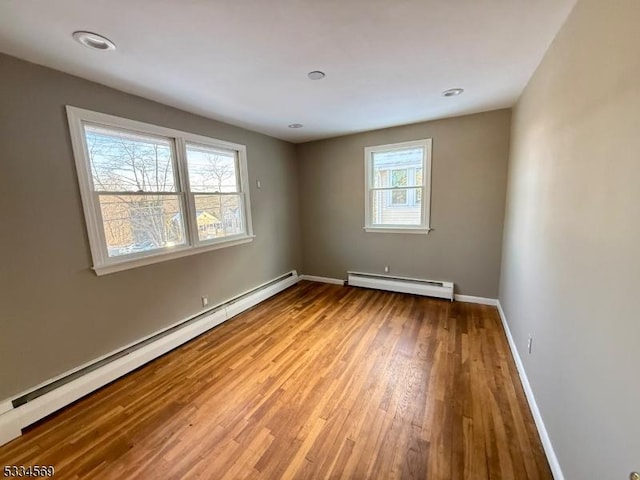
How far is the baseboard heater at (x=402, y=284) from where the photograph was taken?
376 cm

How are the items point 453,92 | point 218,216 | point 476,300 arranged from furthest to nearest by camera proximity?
point 476,300 < point 218,216 < point 453,92

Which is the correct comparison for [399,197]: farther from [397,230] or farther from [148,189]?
[148,189]

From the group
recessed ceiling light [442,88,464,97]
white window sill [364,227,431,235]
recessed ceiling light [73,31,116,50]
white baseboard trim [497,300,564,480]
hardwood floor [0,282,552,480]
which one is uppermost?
recessed ceiling light [442,88,464,97]

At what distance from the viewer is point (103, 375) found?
87.6 inches

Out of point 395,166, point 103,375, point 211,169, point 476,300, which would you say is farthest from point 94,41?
point 476,300

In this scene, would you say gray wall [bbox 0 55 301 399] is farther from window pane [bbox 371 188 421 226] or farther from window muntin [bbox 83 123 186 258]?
window pane [bbox 371 188 421 226]

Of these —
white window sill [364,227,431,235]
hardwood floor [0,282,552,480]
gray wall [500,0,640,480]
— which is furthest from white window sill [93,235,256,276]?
gray wall [500,0,640,480]

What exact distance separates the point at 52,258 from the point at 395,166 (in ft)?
13.0

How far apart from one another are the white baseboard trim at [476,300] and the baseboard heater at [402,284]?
12 centimetres

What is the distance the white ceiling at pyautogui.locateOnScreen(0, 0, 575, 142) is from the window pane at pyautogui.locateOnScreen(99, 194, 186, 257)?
39.0 inches

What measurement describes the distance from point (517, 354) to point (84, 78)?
437 cm

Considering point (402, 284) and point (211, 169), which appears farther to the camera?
point (402, 284)

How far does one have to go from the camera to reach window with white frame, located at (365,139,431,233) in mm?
3746

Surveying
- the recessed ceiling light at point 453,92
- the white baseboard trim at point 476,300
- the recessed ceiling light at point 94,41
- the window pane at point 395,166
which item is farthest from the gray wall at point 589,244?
the recessed ceiling light at point 94,41
